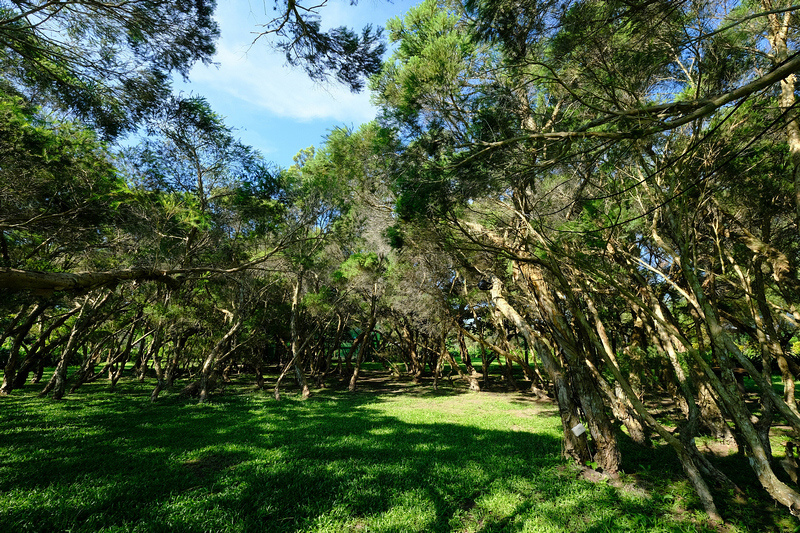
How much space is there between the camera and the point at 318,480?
5.01m

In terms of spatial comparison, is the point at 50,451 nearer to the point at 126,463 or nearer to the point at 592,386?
the point at 126,463

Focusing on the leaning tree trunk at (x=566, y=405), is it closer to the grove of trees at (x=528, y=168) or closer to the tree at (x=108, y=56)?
the grove of trees at (x=528, y=168)

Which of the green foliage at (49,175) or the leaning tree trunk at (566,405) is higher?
the green foliage at (49,175)

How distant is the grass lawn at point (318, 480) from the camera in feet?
12.8

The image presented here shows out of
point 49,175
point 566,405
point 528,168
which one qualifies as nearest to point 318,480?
point 566,405

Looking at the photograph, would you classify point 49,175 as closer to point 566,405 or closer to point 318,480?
point 318,480

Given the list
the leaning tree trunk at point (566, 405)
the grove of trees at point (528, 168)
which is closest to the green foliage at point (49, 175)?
the grove of trees at point (528, 168)

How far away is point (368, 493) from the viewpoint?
4.60 metres

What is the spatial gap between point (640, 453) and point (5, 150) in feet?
40.1

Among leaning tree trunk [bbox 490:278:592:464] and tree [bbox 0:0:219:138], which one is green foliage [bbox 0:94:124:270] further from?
leaning tree trunk [bbox 490:278:592:464]

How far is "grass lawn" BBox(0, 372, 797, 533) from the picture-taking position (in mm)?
Answer: 3891

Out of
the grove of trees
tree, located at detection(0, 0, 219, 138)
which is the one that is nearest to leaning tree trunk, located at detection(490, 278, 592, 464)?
the grove of trees

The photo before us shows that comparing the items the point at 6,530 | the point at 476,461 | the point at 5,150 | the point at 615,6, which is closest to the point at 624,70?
the point at 615,6

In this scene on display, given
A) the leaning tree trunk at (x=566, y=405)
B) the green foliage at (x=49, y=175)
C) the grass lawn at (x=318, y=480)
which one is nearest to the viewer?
the grass lawn at (x=318, y=480)
